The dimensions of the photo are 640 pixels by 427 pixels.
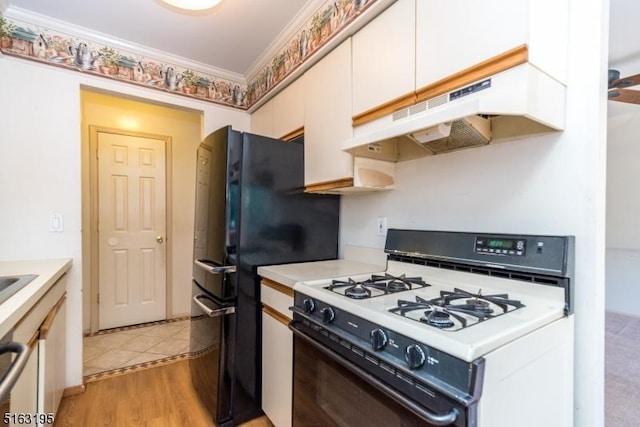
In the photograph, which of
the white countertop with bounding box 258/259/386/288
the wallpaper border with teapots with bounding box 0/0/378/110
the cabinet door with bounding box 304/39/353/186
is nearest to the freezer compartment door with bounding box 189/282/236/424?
the white countertop with bounding box 258/259/386/288

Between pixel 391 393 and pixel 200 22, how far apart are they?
2.32 meters

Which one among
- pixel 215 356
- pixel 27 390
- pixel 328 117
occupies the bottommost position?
pixel 215 356

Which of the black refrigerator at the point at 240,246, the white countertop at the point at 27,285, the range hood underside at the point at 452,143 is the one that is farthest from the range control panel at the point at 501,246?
the white countertop at the point at 27,285

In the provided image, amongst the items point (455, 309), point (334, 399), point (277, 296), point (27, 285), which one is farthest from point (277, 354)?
point (27, 285)

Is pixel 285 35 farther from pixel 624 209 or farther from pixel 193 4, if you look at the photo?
pixel 624 209

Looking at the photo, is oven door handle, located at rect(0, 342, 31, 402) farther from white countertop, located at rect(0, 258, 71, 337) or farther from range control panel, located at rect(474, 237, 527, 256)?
range control panel, located at rect(474, 237, 527, 256)

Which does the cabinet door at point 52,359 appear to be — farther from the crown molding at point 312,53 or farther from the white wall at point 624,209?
the white wall at point 624,209

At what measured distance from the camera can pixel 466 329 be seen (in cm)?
76

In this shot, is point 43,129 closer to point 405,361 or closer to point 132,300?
point 132,300

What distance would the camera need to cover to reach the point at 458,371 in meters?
0.67

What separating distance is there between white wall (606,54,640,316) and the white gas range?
12.0 feet

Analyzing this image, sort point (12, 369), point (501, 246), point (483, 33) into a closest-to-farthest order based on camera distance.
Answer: point (12, 369) → point (483, 33) → point (501, 246)

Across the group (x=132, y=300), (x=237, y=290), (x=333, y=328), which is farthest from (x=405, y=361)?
(x=132, y=300)

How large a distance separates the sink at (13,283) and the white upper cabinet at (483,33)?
1760 mm
